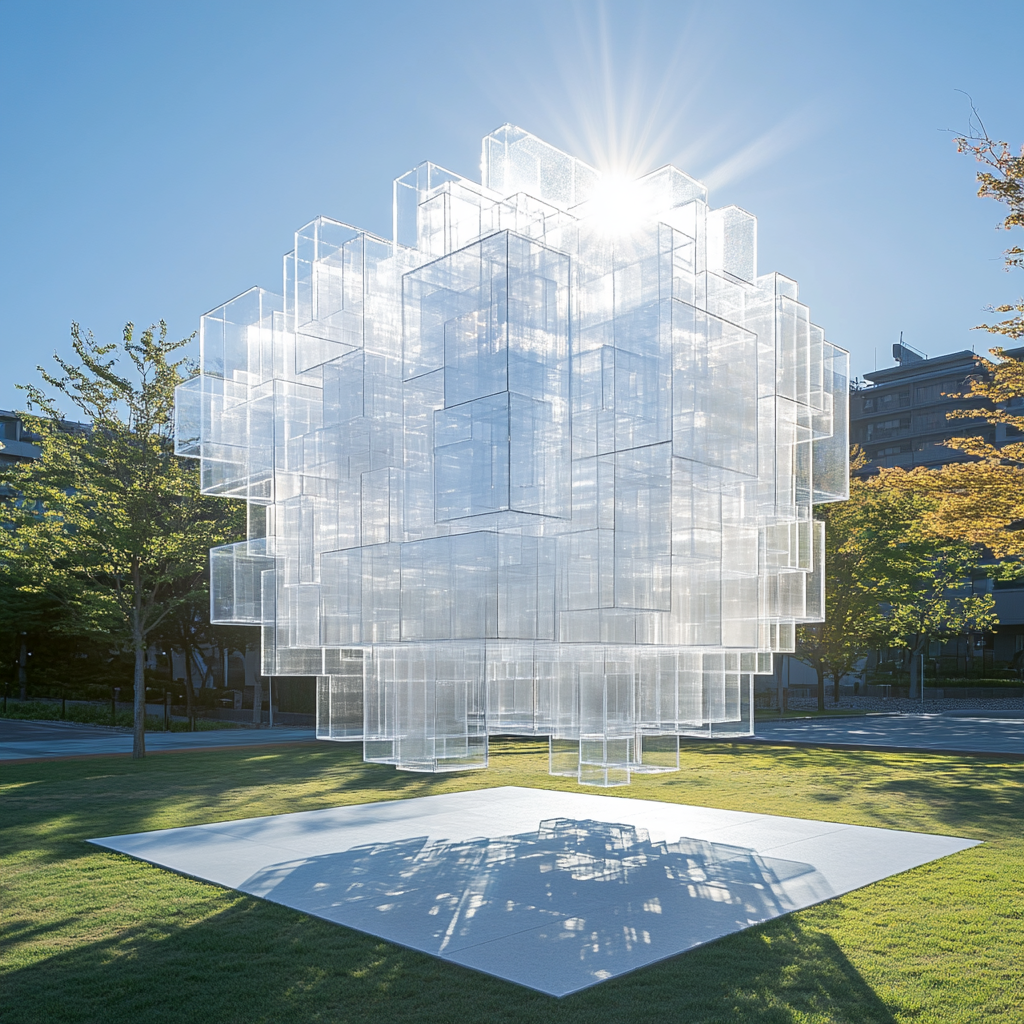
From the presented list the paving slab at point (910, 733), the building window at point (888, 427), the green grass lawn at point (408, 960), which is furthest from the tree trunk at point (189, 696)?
the building window at point (888, 427)

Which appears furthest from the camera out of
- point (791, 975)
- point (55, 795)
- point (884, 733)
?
point (884, 733)

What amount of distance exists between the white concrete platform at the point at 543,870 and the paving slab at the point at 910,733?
495 inches

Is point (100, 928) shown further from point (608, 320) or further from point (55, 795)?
point (55, 795)

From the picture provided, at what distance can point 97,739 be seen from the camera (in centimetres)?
2709

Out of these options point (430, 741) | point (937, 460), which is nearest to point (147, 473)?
point (430, 741)

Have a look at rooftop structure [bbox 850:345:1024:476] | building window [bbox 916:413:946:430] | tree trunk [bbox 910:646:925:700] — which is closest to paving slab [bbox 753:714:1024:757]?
tree trunk [bbox 910:646:925:700]

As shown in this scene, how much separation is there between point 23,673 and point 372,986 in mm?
44961

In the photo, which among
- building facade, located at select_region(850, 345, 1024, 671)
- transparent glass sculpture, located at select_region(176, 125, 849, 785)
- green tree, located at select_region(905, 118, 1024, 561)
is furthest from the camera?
building facade, located at select_region(850, 345, 1024, 671)

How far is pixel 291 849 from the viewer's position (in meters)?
11.0

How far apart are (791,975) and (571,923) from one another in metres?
1.91

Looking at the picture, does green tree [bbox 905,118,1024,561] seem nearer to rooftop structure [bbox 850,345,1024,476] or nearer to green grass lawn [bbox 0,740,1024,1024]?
green grass lawn [bbox 0,740,1024,1024]

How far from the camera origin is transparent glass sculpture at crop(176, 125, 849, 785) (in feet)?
27.6

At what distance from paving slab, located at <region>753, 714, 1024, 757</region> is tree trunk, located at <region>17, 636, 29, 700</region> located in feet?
109

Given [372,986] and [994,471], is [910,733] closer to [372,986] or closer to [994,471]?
[994,471]
